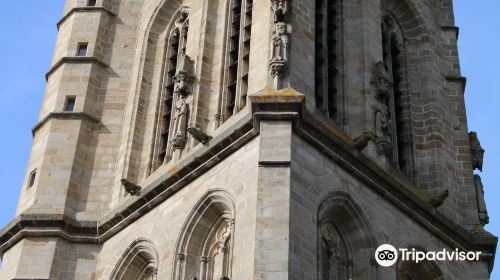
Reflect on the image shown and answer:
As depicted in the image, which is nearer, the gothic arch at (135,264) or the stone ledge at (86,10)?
the gothic arch at (135,264)

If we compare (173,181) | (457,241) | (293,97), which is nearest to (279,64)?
(293,97)

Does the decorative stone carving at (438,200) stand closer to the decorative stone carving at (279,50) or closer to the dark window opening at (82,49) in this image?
the decorative stone carving at (279,50)

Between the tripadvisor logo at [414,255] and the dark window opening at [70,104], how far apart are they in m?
8.88

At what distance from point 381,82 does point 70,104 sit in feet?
24.6

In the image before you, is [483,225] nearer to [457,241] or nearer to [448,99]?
[457,241]

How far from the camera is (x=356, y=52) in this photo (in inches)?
1220

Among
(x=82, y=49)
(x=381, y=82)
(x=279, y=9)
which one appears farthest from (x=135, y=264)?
(x=82, y=49)

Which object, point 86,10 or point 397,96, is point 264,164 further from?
point 86,10

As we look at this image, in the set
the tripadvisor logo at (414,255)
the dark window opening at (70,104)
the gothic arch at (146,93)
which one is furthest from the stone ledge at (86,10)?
the tripadvisor logo at (414,255)

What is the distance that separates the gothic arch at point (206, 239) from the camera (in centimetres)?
2653

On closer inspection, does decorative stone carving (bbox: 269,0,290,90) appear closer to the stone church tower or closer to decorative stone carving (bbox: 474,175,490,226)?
the stone church tower

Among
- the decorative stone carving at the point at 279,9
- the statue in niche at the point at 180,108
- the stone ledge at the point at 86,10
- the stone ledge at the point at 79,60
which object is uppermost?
the stone ledge at the point at 86,10

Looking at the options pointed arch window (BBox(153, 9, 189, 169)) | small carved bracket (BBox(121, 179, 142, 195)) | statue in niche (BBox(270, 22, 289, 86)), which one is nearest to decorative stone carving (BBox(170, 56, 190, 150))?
pointed arch window (BBox(153, 9, 189, 169))

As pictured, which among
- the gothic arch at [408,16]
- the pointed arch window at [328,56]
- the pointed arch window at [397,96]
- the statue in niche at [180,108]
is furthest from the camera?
the gothic arch at [408,16]
